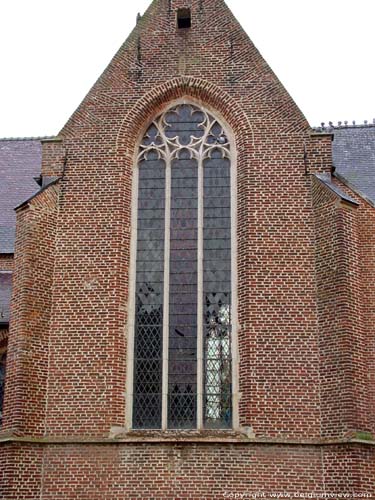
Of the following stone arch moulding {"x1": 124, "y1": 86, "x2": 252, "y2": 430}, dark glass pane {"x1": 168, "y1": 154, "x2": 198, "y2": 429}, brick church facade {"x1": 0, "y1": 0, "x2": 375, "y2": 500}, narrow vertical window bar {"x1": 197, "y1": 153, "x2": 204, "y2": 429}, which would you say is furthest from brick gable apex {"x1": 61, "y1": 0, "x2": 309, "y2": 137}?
narrow vertical window bar {"x1": 197, "y1": 153, "x2": 204, "y2": 429}

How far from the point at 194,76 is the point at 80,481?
7.88 metres

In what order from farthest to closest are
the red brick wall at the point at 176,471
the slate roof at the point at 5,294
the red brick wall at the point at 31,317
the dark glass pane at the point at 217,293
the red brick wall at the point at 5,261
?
the red brick wall at the point at 5,261, the slate roof at the point at 5,294, the dark glass pane at the point at 217,293, the red brick wall at the point at 31,317, the red brick wall at the point at 176,471

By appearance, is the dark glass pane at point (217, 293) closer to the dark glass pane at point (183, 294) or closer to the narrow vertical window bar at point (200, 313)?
the narrow vertical window bar at point (200, 313)

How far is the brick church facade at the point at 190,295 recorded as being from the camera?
40.5 feet

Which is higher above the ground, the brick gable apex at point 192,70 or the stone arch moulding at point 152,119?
the brick gable apex at point 192,70

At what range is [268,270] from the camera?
13.5 meters

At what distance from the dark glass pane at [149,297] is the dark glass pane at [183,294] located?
0.69 ft

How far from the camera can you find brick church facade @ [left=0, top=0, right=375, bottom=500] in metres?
12.3

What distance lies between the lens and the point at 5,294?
1672cm

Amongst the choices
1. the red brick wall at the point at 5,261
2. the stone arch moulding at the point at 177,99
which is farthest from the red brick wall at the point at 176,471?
the red brick wall at the point at 5,261

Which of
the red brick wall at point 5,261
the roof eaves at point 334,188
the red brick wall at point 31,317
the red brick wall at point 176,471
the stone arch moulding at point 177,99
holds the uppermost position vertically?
the stone arch moulding at point 177,99

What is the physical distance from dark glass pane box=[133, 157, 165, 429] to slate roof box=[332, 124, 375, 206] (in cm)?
427

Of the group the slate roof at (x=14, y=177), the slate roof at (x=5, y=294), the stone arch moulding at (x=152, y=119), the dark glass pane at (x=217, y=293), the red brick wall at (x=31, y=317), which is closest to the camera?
the red brick wall at (x=31, y=317)

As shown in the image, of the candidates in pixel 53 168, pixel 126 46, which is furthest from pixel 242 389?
pixel 126 46
